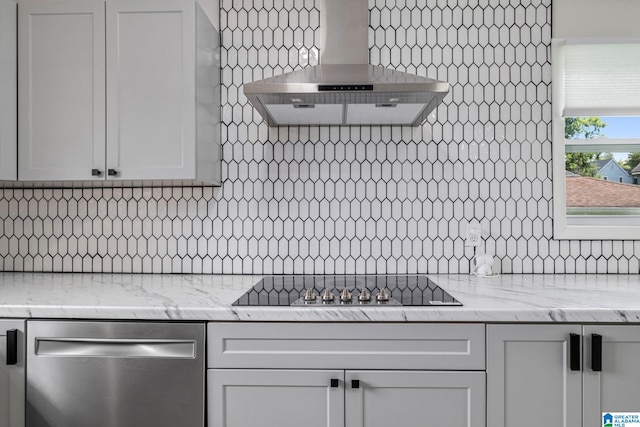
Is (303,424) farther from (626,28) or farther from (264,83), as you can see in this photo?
(626,28)

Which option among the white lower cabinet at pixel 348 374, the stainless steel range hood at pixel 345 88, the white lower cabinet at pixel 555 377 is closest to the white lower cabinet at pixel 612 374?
the white lower cabinet at pixel 555 377

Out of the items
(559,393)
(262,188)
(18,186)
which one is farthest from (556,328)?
(18,186)

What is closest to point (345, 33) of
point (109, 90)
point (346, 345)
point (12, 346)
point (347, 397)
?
point (109, 90)

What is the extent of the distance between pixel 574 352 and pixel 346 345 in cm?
76

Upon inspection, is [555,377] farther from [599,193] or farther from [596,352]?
[599,193]

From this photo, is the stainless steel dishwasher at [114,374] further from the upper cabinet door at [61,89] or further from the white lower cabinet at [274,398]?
the upper cabinet door at [61,89]

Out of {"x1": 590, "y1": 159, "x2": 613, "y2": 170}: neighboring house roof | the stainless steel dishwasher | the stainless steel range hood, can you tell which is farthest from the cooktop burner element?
{"x1": 590, "y1": 159, "x2": 613, "y2": 170}: neighboring house roof

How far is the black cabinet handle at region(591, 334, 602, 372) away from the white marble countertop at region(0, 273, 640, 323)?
61 millimetres

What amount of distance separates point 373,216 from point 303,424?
1097mm

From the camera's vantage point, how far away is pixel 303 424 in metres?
1.64

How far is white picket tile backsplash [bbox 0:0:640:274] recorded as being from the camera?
94.0 inches

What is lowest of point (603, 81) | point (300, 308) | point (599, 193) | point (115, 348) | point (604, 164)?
point (115, 348)

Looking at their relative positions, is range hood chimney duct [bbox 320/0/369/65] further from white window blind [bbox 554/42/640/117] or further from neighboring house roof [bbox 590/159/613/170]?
neighboring house roof [bbox 590/159/613/170]

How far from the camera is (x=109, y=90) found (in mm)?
2066
